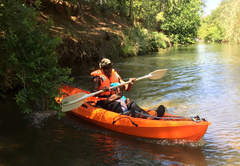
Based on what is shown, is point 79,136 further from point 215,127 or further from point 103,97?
point 215,127

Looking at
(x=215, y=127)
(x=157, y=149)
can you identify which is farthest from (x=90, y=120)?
(x=215, y=127)

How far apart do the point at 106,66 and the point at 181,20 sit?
92.7ft

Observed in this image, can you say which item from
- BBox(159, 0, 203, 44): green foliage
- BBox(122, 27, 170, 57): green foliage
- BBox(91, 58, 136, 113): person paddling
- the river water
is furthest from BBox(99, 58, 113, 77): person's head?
BBox(159, 0, 203, 44): green foliage

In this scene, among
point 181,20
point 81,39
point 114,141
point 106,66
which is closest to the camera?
point 114,141

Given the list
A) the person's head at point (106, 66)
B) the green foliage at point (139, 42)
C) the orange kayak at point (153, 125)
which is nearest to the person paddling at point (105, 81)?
the person's head at point (106, 66)

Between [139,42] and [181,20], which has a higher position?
[181,20]

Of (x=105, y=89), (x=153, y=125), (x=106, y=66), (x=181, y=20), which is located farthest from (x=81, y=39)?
(x=181, y=20)

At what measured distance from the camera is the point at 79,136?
4.09m

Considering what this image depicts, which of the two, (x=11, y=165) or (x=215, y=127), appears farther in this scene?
(x=215, y=127)

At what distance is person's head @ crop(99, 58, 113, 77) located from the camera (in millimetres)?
4391

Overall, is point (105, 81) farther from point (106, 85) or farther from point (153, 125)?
point (153, 125)

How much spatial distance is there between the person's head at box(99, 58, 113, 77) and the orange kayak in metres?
0.73

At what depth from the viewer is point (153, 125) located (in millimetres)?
3719

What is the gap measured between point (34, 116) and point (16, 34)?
1.94m
